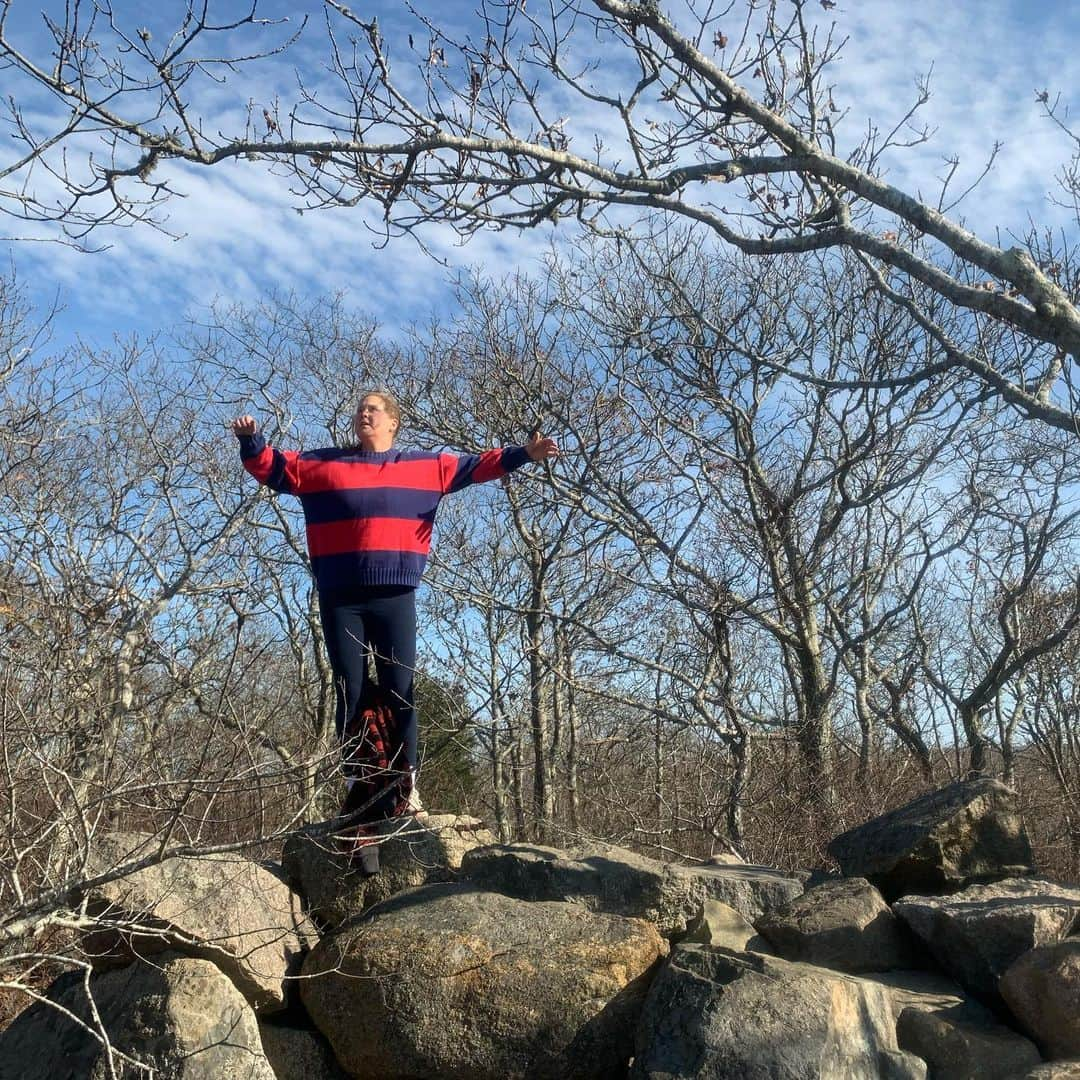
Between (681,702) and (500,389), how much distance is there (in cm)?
419

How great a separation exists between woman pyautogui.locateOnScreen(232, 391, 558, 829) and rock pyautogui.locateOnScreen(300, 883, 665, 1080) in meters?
0.68

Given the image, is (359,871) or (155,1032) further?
(359,871)

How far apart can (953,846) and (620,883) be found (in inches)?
60.8

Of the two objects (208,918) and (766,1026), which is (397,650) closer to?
(208,918)

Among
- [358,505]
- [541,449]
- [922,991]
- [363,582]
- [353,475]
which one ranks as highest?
[541,449]

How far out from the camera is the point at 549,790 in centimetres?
1131

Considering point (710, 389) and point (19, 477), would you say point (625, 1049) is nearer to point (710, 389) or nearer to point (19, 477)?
point (710, 389)

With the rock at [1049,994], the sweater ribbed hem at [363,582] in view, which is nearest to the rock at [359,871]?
the sweater ribbed hem at [363,582]

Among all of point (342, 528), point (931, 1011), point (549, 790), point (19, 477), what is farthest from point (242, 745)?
point (549, 790)

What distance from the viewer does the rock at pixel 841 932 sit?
4055 mm

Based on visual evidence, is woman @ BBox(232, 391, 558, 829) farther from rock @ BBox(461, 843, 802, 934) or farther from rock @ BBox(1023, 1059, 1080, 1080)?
rock @ BBox(1023, 1059, 1080, 1080)

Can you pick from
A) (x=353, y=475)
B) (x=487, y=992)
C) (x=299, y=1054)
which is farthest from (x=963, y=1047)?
(x=353, y=475)

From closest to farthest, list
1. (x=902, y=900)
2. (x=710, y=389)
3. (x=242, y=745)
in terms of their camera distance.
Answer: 1. (x=242, y=745)
2. (x=902, y=900)
3. (x=710, y=389)

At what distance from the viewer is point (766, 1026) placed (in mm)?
3258
